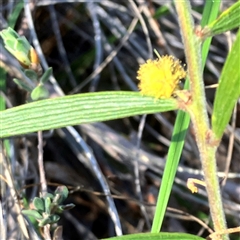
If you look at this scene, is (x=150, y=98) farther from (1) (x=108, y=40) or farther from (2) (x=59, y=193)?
(1) (x=108, y=40)

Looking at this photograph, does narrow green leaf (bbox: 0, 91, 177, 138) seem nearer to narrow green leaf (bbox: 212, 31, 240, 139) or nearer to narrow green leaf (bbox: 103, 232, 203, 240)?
narrow green leaf (bbox: 212, 31, 240, 139)

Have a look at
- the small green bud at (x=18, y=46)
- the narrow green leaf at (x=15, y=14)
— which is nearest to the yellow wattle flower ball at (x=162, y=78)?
the small green bud at (x=18, y=46)

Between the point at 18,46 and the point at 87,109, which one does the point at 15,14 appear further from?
the point at 87,109

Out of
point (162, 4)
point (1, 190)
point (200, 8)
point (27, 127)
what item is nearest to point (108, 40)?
point (162, 4)

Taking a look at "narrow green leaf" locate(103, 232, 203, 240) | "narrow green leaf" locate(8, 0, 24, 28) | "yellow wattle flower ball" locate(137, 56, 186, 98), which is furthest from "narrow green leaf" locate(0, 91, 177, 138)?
"narrow green leaf" locate(8, 0, 24, 28)

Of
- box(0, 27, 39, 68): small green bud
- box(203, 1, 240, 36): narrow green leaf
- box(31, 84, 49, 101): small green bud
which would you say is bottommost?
box(203, 1, 240, 36): narrow green leaf

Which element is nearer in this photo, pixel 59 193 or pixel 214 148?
pixel 214 148
